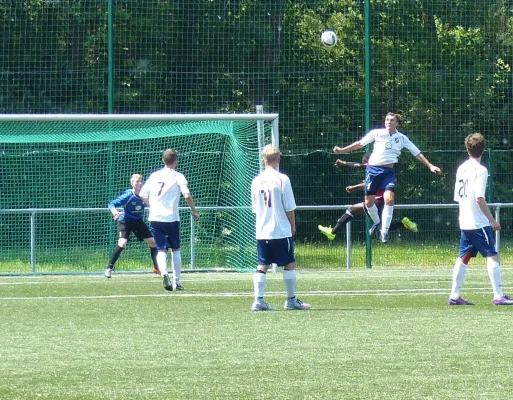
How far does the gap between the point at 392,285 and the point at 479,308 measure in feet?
14.0

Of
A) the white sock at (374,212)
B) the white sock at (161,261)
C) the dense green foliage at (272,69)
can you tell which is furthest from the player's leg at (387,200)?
the dense green foliage at (272,69)

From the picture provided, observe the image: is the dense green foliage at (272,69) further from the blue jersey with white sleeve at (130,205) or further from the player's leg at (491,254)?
the player's leg at (491,254)

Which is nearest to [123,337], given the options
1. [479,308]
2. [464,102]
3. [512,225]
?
[479,308]

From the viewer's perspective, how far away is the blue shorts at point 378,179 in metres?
17.9

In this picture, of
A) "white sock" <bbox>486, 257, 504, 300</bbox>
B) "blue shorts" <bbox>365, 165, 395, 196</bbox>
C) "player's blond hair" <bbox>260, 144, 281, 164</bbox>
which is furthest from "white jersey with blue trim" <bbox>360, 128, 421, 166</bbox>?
"player's blond hair" <bbox>260, 144, 281, 164</bbox>

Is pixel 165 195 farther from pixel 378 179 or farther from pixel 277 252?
pixel 277 252

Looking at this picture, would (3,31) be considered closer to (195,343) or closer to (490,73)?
(490,73)

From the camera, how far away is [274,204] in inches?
492

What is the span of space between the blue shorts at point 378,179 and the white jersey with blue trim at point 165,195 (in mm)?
3241

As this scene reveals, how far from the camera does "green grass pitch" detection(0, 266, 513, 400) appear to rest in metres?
7.43

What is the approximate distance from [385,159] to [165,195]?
3568 mm

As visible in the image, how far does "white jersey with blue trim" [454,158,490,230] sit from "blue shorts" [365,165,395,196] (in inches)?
199

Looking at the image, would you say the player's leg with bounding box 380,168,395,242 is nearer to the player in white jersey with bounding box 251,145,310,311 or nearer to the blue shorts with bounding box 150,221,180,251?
the blue shorts with bounding box 150,221,180,251

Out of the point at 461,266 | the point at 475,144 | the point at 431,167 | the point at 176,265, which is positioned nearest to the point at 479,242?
the point at 461,266
